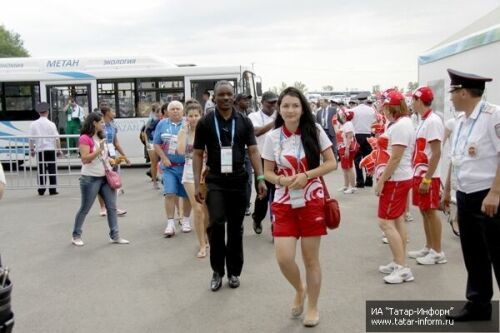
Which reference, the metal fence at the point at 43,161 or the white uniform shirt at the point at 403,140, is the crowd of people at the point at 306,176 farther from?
the metal fence at the point at 43,161

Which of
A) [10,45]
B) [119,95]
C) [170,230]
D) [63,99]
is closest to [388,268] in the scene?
[170,230]

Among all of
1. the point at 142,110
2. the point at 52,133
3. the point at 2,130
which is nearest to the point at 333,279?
the point at 52,133

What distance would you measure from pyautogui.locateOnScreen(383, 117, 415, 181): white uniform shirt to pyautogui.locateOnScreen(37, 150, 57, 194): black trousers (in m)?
8.42

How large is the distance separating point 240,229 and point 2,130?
535 inches

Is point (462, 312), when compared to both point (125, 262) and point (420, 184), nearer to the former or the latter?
point (420, 184)

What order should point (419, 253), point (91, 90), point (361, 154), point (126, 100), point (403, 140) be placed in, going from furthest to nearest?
point (126, 100) < point (91, 90) < point (361, 154) < point (419, 253) < point (403, 140)

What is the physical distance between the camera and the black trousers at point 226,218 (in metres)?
5.25

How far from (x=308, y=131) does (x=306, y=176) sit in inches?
15.4

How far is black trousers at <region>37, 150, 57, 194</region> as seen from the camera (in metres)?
11.7

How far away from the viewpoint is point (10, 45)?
90.1 meters

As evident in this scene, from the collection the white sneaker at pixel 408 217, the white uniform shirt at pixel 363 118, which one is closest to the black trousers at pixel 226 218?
the white sneaker at pixel 408 217

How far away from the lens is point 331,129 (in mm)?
15133

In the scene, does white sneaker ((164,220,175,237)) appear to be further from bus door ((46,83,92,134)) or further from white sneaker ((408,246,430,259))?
bus door ((46,83,92,134))

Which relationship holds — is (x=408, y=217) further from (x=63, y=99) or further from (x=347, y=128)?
(x=63, y=99)
